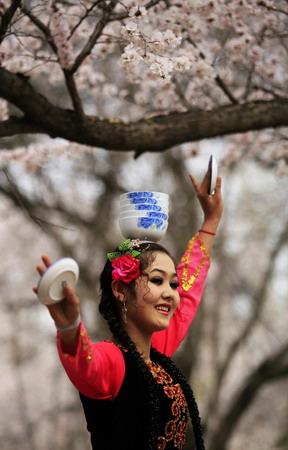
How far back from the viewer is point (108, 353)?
2.23m

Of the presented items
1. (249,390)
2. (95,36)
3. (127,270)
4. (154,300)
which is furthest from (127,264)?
(249,390)

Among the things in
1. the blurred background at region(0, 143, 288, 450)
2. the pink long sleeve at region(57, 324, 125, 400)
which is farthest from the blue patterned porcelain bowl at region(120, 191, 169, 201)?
the blurred background at region(0, 143, 288, 450)

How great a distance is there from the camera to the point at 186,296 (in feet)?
9.11

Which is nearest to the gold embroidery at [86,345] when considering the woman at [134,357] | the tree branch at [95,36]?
the woman at [134,357]

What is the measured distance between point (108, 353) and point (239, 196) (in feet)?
29.2

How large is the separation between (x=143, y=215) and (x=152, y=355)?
49 centimetres

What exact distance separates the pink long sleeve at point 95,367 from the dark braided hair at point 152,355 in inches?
2.6

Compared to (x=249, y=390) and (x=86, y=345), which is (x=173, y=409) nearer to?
(x=86, y=345)

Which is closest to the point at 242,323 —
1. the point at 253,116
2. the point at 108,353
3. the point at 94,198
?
the point at 94,198

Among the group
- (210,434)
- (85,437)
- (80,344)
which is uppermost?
(80,344)

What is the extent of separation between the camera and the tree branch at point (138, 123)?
3.12m

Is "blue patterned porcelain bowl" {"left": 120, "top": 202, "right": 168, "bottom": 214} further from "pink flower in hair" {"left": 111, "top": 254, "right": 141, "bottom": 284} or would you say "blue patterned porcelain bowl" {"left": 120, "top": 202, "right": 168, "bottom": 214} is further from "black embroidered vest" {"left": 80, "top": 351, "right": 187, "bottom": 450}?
"black embroidered vest" {"left": 80, "top": 351, "right": 187, "bottom": 450}

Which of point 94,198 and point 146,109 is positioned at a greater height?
point 146,109

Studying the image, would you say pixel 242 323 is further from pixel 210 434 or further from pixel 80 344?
pixel 80 344
